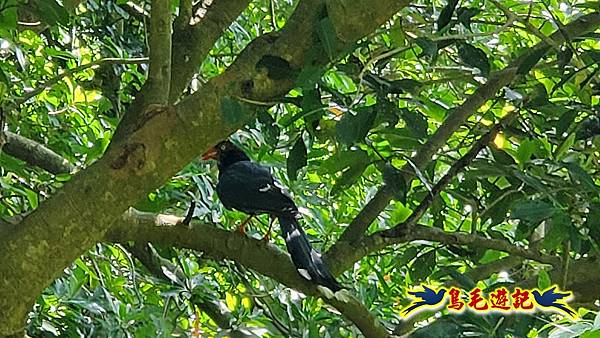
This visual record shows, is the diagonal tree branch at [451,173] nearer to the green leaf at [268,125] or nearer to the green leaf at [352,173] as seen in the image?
the green leaf at [352,173]

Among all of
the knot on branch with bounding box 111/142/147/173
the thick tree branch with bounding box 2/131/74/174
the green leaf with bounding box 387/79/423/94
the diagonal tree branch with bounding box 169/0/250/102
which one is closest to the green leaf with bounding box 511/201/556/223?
the green leaf with bounding box 387/79/423/94

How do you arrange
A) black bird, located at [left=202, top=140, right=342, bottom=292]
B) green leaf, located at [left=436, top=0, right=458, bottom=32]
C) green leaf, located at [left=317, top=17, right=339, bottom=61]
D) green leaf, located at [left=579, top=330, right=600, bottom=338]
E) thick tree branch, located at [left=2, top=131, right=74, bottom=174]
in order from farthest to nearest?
1. black bird, located at [left=202, top=140, right=342, bottom=292]
2. thick tree branch, located at [left=2, top=131, right=74, bottom=174]
3. green leaf, located at [left=436, top=0, right=458, bottom=32]
4. green leaf, located at [left=317, top=17, right=339, bottom=61]
5. green leaf, located at [left=579, top=330, right=600, bottom=338]

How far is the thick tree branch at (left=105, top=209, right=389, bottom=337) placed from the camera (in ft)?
4.68

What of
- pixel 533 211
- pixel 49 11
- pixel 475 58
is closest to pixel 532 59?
pixel 475 58

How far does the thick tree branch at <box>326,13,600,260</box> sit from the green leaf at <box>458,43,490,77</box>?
150 millimetres

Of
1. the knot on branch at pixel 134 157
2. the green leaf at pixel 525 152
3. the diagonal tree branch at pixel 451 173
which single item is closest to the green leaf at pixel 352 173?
the diagonal tree branch at pixel 451 173

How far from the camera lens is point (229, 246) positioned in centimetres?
147

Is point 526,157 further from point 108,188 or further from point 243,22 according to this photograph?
point 243,22

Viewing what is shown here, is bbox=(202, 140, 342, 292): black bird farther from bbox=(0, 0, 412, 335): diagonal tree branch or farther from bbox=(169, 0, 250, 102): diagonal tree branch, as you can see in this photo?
bbox=(0, 0, 412, 335): diagonal tree branch

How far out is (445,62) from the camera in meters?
2.04

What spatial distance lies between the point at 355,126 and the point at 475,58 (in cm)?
23

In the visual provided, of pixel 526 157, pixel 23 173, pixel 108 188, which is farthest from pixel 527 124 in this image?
pixel 23 173

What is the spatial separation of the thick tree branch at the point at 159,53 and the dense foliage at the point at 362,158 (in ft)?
0.43

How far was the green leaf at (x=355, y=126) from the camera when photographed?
3.53 feet
